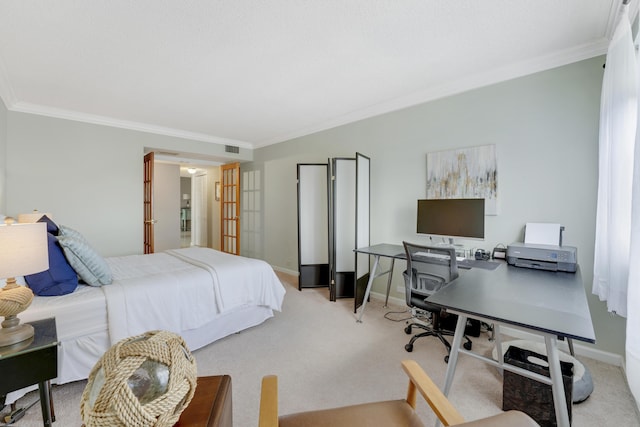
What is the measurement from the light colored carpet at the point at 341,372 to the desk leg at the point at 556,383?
1.96ft

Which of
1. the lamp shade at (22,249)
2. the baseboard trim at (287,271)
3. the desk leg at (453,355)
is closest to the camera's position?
the lamp shade at (22,249)

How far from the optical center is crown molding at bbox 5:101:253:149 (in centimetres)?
337

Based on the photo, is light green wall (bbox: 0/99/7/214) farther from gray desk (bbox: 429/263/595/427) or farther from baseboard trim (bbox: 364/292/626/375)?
baseboard trim (bbox: 364/292/626/375)

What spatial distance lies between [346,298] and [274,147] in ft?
10.2

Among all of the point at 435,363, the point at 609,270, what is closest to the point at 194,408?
the point at 435,363

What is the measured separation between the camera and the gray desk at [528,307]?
1119 millimetres

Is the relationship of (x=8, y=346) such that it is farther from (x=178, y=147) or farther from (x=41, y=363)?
(x=178, y=147)

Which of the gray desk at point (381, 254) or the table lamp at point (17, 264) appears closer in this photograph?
the table lamp at point (17, 264)

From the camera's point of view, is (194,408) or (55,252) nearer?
(194,408)

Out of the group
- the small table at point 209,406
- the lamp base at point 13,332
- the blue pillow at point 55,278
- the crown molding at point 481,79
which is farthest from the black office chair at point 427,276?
the blue pillow at point 55,278

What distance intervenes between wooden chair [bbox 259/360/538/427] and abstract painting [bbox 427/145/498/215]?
2160mm

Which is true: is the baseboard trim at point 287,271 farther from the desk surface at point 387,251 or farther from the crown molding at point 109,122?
the crown molding at point 109,122

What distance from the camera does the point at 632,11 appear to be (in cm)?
175

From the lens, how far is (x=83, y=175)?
3.77 m
